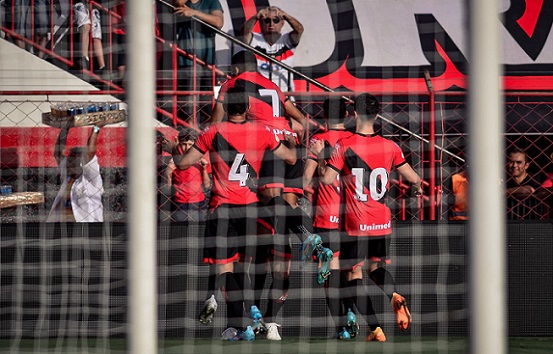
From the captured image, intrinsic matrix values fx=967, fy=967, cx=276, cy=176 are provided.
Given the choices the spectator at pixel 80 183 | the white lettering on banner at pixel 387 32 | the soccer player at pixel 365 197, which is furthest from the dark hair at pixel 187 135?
the white lettering on banner at pixel 387 32

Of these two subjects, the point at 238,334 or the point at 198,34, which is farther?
the point at 198,34

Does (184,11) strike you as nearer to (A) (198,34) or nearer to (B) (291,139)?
(A) (198,34)

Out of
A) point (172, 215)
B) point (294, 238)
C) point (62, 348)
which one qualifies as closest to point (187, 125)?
point (172, 215)

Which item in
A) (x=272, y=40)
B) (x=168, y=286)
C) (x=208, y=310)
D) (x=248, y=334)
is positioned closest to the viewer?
(x=248, y=334)

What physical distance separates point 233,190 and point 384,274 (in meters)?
0.98

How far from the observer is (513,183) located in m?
5.72

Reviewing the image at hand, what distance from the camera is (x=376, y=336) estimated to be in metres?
5.25

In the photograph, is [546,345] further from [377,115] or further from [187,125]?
[187,125]

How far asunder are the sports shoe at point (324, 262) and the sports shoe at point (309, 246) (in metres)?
0.04

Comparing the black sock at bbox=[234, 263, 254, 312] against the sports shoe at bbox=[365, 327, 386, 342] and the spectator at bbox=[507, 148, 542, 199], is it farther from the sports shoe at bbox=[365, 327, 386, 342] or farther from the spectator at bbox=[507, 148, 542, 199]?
the spectator at bbox=[507, 148, 542, 199]

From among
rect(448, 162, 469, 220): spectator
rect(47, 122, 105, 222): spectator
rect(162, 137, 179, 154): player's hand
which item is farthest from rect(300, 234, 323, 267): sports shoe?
rect(47, 122, 105, 222): spectator

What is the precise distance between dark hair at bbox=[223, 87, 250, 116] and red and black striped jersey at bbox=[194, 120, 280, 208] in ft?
0.21

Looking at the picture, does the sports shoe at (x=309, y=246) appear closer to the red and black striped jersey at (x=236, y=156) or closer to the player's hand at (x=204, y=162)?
the red and black striped jersey at (x=236, y=156)

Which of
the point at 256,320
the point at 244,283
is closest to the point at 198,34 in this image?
the point at 244,283
